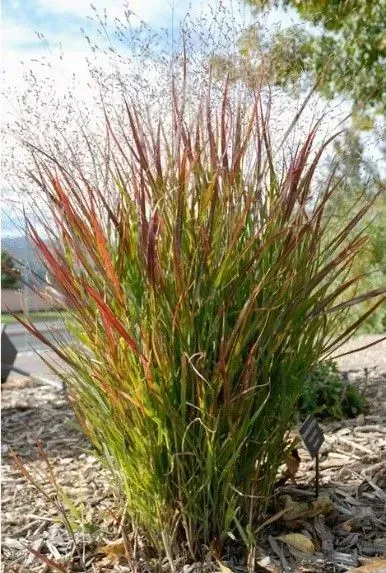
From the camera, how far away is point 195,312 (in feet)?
5.61

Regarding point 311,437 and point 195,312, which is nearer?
point 195,312

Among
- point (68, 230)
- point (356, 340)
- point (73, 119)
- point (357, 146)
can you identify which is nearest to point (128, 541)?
→ point (68, 230)

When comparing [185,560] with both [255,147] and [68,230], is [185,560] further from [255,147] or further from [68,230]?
[255,147]

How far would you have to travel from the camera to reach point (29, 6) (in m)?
2.91

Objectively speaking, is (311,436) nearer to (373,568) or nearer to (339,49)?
(373,568)

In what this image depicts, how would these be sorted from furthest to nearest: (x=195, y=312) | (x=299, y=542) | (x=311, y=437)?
(x=311, y=437) → (x=299, y=542) → (x=195, y=312)

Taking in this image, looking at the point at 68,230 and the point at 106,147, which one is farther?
the point at 106,147

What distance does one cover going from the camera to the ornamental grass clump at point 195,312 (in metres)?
1.70

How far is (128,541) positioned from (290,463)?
503 millimetres

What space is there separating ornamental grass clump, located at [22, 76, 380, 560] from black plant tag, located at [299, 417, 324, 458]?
113mm

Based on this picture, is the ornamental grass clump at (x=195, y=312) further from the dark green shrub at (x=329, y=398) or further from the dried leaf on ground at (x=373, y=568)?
the dark green shrub at (x=329, y=398)

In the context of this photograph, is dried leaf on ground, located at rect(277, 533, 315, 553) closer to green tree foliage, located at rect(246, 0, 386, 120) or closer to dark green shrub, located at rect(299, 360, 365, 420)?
green tree foliage, located at rect(246, 0, 386, 120)

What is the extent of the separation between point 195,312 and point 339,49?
1.52m

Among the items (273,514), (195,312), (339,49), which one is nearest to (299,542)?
(273,514)
